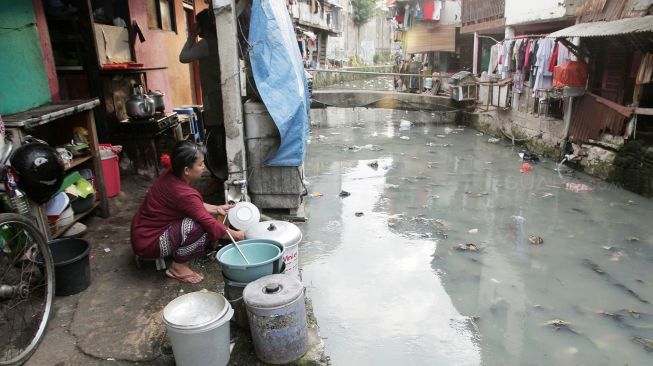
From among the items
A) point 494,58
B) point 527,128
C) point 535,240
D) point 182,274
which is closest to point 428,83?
point 494,58

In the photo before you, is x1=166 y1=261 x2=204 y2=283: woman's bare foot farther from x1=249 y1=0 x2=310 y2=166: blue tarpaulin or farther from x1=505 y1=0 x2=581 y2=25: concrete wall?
x1=505 y1=0 x2=581 y2=25: concrete wall

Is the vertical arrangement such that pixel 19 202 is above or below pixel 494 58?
below

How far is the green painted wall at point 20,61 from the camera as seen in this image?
4.50 meters

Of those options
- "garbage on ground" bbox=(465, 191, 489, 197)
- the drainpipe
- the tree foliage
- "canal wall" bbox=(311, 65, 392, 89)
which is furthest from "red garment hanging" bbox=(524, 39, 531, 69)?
the tree foliage

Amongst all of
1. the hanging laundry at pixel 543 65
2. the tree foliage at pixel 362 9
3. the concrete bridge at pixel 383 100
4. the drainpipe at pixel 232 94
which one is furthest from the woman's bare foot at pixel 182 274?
the tree foliage at pixel 362 9

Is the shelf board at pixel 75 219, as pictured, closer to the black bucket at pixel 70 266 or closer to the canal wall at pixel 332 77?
the black bucket at pixel 70 266

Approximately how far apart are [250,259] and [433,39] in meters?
20.8

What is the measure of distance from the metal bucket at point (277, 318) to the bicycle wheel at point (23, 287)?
1511 mm

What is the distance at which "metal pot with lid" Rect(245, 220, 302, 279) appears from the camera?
388 cm

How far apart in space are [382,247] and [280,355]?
10.3ft

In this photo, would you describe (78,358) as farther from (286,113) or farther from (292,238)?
(286,113)

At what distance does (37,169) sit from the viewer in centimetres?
365

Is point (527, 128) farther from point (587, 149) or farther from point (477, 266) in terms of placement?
point (477, 266)

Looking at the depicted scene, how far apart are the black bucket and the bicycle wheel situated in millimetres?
140
